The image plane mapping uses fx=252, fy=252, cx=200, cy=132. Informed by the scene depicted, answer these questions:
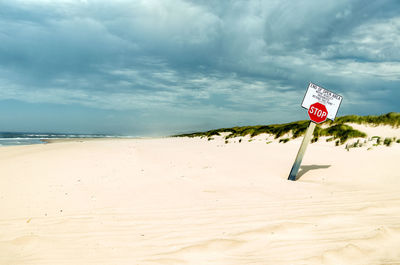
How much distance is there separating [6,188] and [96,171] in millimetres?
2000

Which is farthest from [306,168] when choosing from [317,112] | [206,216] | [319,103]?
[206,216]

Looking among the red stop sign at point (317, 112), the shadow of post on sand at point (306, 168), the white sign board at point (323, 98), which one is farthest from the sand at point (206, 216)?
the white sign board at point (323, 98)

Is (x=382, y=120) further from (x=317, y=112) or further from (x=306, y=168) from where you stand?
(x=317, y=112)

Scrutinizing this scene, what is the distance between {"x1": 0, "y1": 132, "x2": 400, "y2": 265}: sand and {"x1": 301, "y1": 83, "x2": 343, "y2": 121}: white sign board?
151 cm

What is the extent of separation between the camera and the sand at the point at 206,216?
2.47 metres

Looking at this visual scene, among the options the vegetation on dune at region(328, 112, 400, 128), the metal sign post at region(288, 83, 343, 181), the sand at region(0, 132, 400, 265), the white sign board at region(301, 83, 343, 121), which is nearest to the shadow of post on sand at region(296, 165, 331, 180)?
the sand at region(0, 132, 400, 265)

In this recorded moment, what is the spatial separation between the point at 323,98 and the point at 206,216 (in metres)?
3.70

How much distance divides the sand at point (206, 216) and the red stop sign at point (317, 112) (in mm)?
1329

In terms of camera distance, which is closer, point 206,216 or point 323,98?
point 206,216

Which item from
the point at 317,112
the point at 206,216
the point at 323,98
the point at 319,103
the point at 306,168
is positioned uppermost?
the point at 323,98

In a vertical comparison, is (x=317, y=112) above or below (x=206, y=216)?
above

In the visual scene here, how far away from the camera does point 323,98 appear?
538 cm

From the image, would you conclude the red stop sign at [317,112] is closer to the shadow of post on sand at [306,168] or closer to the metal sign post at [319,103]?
the metal sign post at [319,103]

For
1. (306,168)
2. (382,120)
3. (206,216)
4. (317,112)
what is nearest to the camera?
(206,216)
